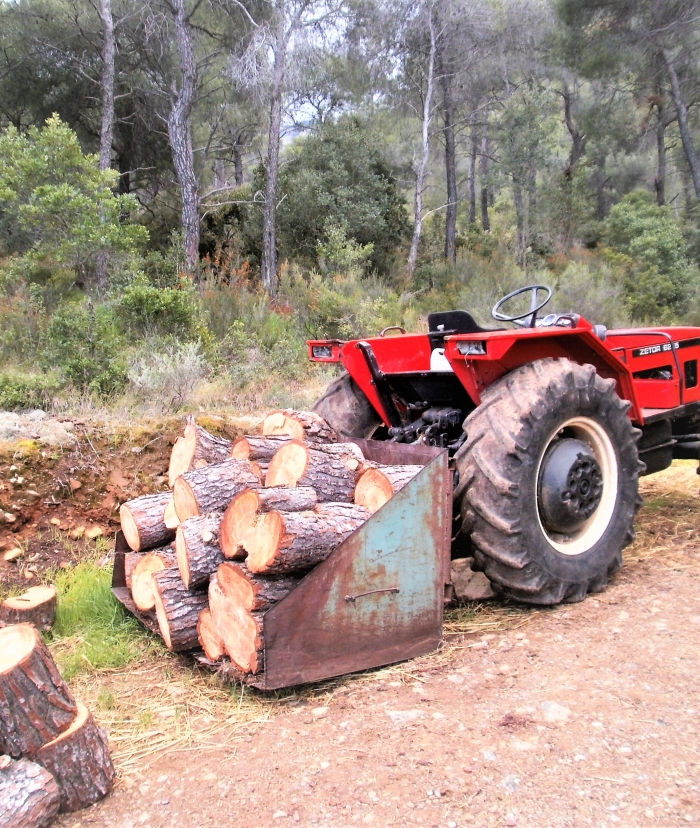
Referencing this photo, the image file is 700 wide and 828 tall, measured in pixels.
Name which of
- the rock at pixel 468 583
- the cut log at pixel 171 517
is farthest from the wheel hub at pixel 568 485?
the cut log at pixel 171 517

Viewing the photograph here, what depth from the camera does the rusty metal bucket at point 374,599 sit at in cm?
275

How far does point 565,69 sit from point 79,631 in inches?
864

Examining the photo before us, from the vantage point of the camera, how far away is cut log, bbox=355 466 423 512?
10.7 ft

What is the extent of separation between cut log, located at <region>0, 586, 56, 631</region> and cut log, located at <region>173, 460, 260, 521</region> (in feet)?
2.64

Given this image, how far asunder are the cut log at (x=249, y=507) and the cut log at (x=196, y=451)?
82 centimetres

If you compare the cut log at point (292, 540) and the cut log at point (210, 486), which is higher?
the cut log at point (210, 486)

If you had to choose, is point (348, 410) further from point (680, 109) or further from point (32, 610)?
point (680, 109)

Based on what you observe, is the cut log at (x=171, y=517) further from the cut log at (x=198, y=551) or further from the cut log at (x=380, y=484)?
the cut log at (x=380, y=484)

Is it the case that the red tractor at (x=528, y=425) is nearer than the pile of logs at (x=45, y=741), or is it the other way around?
the pile of logs at (x=45, y=741)

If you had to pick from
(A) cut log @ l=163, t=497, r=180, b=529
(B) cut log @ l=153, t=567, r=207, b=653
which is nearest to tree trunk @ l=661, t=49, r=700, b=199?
(A) cut log @ l=163, t=497, r=180, b=529

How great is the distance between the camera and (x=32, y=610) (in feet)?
11.3

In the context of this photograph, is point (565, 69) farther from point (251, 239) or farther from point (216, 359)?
point (216, 359)

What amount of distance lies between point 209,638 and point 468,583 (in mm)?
1352

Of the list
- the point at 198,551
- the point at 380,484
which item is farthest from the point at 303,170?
the point at 198,551
